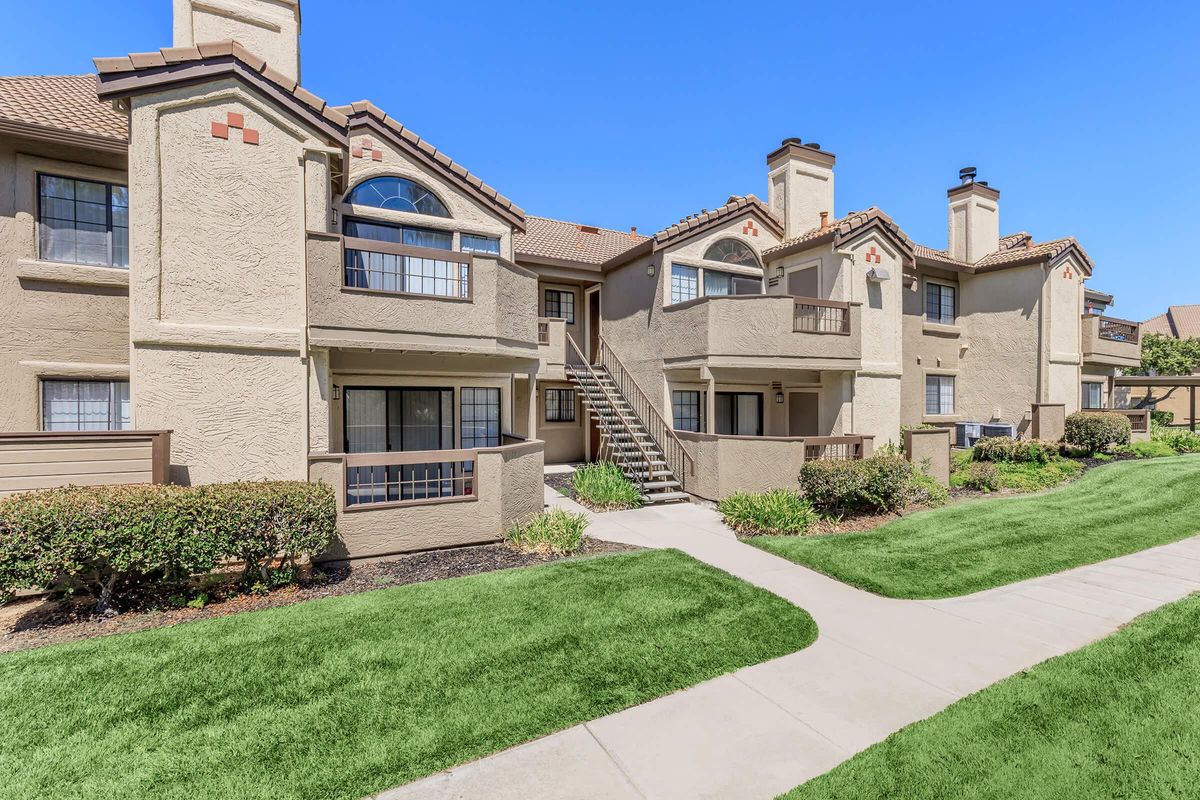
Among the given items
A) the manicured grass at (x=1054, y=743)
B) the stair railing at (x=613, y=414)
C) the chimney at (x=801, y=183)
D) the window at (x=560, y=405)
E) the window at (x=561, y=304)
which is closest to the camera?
the manicured grass at (x=1054, y=743)

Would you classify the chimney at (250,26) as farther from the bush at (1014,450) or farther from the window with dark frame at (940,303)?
the bush at (1014,450)

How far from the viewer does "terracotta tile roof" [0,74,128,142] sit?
28.6 ft

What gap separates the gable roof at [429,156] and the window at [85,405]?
6463 mm

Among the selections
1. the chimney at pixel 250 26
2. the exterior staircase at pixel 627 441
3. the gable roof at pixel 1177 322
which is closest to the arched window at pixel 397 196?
the chimney at pixel 250 26

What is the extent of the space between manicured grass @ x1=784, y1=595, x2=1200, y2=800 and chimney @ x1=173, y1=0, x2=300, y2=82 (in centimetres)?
1441

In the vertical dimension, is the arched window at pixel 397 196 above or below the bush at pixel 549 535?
above

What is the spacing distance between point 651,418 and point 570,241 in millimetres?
8084

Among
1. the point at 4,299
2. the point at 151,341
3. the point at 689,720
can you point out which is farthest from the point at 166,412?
the point at 689,720

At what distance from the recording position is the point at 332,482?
826 cm

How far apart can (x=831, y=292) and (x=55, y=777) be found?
16.5 metres

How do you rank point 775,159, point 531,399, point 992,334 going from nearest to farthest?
point 531,399
point 775,159
point 992,334

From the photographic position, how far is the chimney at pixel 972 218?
2030 centimetres

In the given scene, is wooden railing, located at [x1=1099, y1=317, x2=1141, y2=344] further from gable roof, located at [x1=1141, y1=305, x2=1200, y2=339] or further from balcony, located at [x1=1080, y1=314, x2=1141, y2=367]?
gable roof, located at [x1=1141, y1=305, x2=1200, y2=339]

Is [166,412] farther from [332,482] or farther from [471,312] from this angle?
[471,312]
